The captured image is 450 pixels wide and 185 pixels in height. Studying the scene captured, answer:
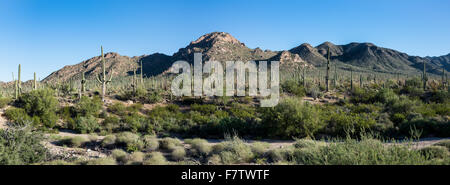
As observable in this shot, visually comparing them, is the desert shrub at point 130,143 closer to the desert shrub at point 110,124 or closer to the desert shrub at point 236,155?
the desert shrub at point 110,124

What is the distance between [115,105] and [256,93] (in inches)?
646

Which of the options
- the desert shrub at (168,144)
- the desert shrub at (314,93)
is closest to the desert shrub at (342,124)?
the desert shrub at (168,144)

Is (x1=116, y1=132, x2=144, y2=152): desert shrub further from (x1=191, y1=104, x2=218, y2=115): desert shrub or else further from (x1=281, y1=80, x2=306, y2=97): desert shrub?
(x1=281, y1=80, x2=306, y2=97): desert shrub

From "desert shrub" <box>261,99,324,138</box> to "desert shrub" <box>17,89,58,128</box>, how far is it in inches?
623

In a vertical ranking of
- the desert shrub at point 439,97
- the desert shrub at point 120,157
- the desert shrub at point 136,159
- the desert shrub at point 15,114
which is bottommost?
the desert shrub at point 120,157

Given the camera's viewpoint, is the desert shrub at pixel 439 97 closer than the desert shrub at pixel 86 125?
No

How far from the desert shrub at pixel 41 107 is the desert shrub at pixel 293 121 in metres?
15.8

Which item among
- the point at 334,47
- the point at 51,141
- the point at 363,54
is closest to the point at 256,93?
the point at 51,141

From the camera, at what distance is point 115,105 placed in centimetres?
2158

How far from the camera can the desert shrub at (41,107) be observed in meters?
16.7

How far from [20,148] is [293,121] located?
41.8 feet

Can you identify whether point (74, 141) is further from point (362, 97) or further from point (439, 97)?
point (439, 97)

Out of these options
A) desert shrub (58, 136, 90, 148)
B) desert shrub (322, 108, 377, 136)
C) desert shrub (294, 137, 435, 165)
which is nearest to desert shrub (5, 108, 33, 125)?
desert shrub (58, 136, 90, 148)
